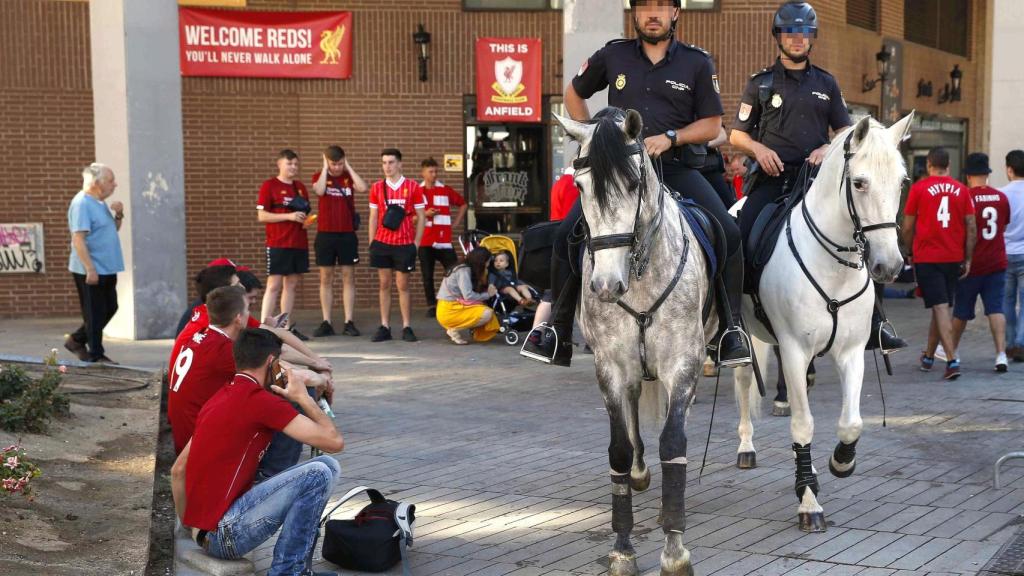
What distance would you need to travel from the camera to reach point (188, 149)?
17.7 m

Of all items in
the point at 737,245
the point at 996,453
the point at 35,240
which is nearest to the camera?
the point at 737,245

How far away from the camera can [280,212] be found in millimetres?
14508

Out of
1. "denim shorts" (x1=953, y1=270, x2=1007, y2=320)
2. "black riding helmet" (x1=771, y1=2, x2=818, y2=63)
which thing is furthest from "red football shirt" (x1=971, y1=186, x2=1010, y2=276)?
"black riding helmet" (x1=771, y1=2, x2=818, y2=63)

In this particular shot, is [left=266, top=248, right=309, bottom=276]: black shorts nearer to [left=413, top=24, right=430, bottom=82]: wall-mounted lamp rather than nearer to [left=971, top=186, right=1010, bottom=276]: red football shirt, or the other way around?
[left=413, top=24, right=430, bottom=82]: wall-mounted lamp

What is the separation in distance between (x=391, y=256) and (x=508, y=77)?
4793 millimetres

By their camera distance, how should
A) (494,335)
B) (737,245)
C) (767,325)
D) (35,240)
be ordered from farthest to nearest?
(35,240)
(494,335)
(767,325)
(737,245)

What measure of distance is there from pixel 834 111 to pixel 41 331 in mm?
11482

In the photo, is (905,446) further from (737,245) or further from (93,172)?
(93,172)

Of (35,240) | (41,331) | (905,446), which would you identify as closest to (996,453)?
(905,446)

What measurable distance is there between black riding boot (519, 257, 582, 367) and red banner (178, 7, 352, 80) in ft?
39.7

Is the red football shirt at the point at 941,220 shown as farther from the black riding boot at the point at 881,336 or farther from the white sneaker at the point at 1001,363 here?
the black riding boot at the point at 881,336

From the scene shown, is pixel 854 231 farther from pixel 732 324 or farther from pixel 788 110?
pixel 788 110

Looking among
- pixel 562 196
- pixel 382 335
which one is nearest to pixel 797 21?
pixel 562 196

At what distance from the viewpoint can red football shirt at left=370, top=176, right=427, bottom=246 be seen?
14570mm
